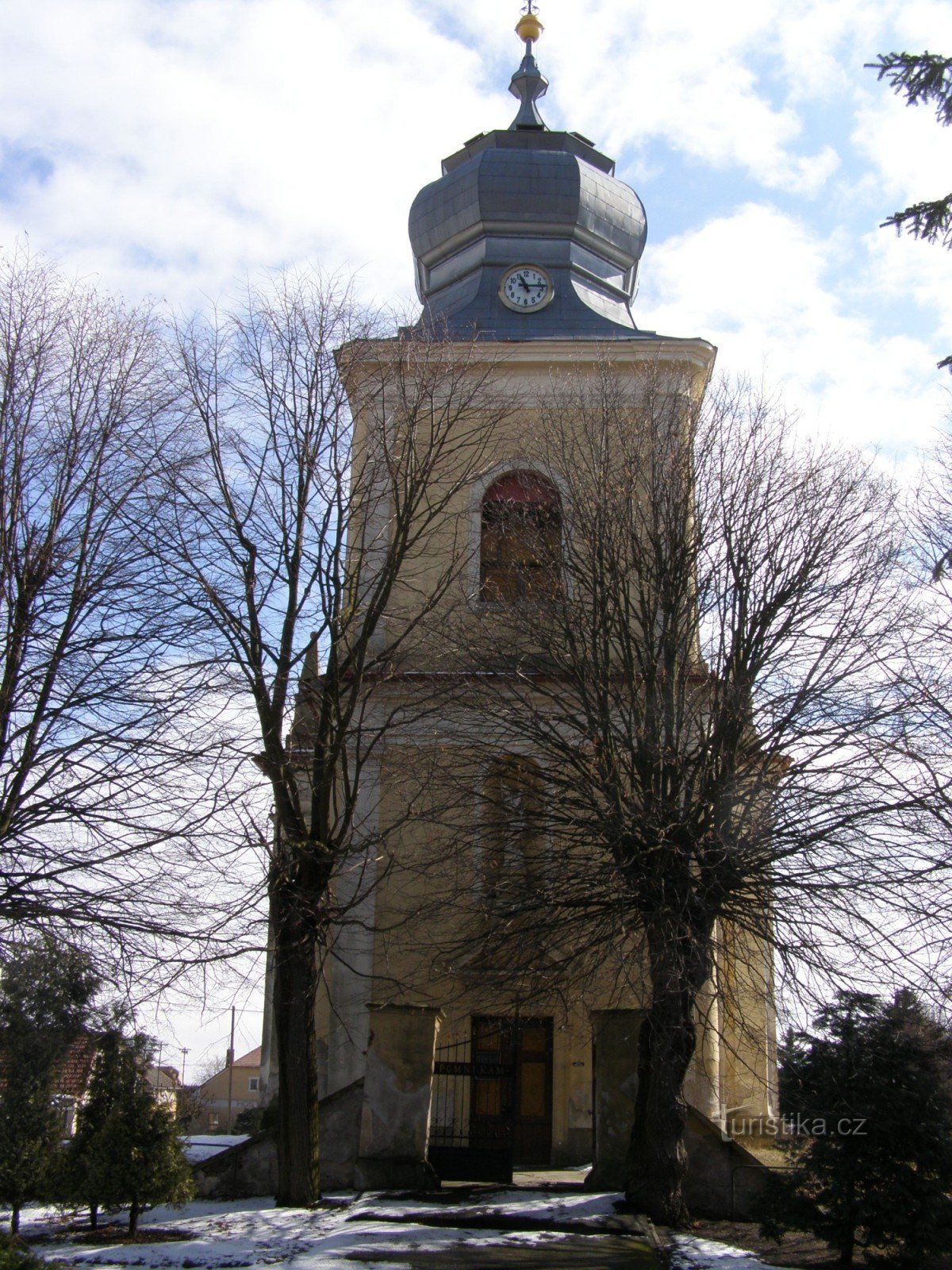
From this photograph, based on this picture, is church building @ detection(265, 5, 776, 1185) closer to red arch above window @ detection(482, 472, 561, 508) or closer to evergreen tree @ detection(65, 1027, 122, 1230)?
red arch above window @ detection(482, 472, 561, 508)

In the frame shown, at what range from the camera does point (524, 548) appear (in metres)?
17.3

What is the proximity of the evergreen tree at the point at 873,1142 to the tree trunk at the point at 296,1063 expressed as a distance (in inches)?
160

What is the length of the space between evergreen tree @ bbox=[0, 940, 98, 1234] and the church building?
2.75 meters

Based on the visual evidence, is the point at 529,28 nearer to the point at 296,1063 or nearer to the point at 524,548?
the point at 524,548

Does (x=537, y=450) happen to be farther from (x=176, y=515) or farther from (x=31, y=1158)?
(x=31, y=1158)

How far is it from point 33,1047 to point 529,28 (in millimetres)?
20835

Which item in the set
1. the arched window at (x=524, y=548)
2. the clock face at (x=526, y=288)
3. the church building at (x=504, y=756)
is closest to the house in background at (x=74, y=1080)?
the church building at (x=504, y=756)

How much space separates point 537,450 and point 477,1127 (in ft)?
26.5

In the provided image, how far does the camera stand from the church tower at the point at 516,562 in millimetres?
15555

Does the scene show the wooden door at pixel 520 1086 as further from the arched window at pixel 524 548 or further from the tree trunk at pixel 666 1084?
the arched window at pixel 524 548

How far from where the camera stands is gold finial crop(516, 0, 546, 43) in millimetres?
26953

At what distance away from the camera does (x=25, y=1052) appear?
48.4 feet

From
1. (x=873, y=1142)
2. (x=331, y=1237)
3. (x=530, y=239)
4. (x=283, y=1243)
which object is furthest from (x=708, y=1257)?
(x=530, y=239)

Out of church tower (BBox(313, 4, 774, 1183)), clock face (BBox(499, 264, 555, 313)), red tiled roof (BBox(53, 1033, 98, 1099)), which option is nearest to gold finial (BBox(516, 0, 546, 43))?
church tower (BBox(313, 4, 774, 1183))
